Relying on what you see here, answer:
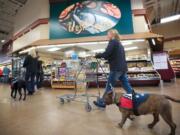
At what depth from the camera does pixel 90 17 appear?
9.32 m

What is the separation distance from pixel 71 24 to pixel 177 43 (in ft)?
39.7

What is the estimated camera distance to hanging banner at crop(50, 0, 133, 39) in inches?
357

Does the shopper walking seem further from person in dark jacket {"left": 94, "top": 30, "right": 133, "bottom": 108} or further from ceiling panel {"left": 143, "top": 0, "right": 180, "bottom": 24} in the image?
person in dark jacket {"left": 94, "top": 30, "right": 133, "bottom": 108}

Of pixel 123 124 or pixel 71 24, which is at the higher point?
pixel 71 24

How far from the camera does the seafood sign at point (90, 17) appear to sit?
9.12 m

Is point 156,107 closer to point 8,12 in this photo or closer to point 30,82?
point 30,82

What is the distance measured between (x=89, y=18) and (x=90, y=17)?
69 mm

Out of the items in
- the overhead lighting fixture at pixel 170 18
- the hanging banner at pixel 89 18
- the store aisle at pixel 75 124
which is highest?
the overhead lighting fixture at pixel 170 18

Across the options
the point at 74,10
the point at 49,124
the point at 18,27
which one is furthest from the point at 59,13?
the point at 49,124

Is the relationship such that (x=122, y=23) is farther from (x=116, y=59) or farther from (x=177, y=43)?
(x=177, y=43)

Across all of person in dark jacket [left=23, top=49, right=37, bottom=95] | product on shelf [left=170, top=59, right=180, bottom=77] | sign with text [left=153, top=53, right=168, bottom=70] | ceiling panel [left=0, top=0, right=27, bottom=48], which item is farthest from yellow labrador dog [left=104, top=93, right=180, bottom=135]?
product on shelf [left=170, top=59, right=180, bottom=77]

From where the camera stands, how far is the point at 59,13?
32.2ft

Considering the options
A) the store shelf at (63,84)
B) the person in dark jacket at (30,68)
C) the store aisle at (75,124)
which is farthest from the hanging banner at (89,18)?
the store aisle at (75,124)

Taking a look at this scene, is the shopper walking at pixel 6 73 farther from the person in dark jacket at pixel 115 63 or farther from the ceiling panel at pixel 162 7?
the person in dark jacket at pixel 115 63
